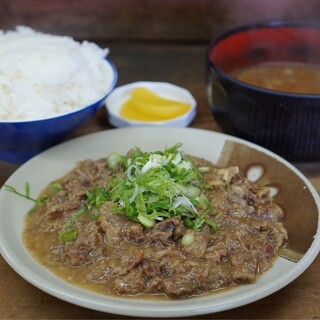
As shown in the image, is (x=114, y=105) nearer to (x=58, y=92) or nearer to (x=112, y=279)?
(x=58, y=92)

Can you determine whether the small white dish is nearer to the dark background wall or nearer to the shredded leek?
the shredded leek

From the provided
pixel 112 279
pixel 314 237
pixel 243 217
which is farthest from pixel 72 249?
pixel 314 237

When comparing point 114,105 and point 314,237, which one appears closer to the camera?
point 314,237

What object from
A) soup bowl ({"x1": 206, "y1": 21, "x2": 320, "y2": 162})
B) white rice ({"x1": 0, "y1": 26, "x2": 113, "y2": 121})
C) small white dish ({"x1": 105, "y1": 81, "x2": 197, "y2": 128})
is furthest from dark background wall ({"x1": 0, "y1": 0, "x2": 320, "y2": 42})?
white rice ({"x1": 0, "y1": 26, "x2": 113, "y2": 121})

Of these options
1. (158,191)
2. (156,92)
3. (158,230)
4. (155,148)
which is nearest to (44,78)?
(155,148)

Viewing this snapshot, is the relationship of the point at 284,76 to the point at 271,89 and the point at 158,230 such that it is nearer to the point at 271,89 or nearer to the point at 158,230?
the point at 271,89
